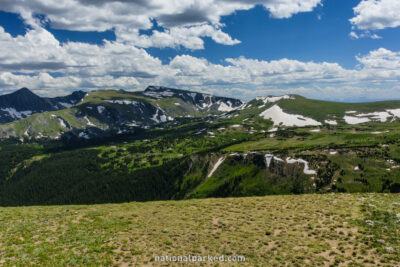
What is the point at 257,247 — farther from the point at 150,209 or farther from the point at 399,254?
the point at 150,209

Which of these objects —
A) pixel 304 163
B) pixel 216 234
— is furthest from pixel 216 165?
pixel 216 234

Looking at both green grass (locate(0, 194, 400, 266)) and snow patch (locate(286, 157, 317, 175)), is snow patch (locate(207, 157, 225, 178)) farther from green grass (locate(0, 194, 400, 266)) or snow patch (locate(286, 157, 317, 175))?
green grass (locate(0, 194, 400, 266))

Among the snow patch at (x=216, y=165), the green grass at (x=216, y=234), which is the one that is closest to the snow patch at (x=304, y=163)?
the snow patch at (x=216, y=165)

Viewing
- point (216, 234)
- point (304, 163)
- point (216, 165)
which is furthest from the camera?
point (216, 165)

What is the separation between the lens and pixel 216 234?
29.6 metres

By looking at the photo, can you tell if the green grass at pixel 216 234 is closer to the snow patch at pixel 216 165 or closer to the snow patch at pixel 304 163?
the snow patch at pixel 304 163

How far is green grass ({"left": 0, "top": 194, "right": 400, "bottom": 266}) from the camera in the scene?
920 inches

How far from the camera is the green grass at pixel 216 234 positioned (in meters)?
23.4

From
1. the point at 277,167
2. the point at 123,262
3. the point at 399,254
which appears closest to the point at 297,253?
the point at 399,254

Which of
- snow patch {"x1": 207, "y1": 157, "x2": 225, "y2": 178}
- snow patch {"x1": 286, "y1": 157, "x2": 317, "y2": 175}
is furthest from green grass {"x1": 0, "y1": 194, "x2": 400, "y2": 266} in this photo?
snow patch {"x1": 207, "y1": 157, "x2": 225, "y2": 178}

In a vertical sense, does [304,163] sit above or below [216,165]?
above

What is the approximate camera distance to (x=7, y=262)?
22.0 m

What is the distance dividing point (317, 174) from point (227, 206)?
10347 cm

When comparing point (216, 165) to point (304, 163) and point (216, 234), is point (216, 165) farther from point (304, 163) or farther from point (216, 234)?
point (216, 234)
